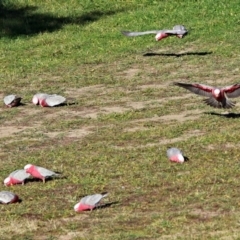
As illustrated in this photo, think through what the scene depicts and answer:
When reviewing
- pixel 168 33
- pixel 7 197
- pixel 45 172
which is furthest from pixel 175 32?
pixel 7 197

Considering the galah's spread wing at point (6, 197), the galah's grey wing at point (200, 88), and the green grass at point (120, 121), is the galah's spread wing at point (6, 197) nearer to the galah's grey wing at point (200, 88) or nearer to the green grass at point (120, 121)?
the green grass at point (120, 121)

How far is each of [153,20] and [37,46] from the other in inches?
82.5

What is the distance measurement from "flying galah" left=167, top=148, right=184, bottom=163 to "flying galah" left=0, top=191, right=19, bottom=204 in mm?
1701

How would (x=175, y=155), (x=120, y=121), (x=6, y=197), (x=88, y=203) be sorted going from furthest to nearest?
(x=120, y=121), (x=175, y=155), (x=6, y=197), (x=88, y=203)

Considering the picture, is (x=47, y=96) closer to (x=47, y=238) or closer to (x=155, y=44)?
(x=155, y=44)

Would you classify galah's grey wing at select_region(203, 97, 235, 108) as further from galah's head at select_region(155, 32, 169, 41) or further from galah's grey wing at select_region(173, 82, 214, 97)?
galah's head at select_region(155, 32, 169, 41)

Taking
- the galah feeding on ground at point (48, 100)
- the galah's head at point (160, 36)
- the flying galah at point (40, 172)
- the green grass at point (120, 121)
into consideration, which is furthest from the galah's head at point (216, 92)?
the galah's head at point (160, 36)

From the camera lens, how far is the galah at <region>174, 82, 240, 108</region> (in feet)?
36.1

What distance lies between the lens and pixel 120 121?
11578 mm

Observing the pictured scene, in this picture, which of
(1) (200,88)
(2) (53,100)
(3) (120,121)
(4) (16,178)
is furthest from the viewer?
(2) (53,100)

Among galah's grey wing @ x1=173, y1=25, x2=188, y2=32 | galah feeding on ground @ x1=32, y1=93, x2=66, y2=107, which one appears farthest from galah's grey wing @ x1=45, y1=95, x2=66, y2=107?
galah's grey wing @ x1=173, y1=25, x2=188, y2=32

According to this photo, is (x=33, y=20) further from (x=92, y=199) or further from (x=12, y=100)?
(x=92, y=199)

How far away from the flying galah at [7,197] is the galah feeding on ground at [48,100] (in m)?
4.12

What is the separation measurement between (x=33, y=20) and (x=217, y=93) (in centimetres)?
811
